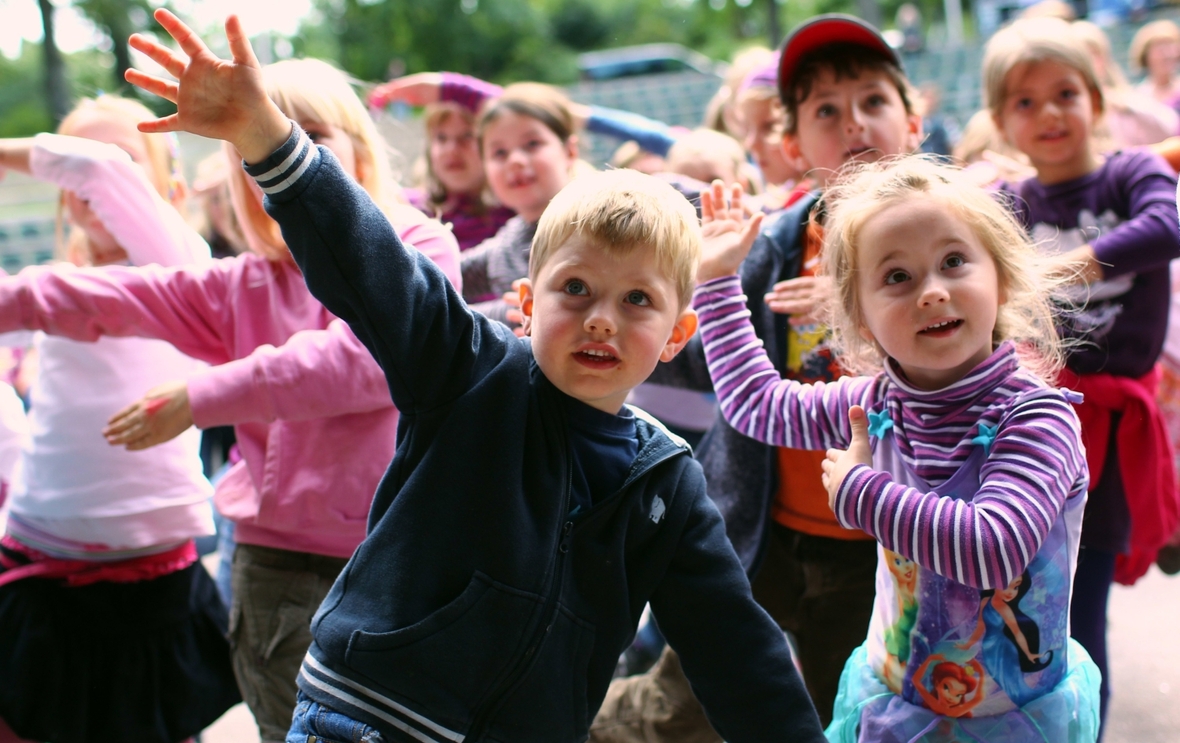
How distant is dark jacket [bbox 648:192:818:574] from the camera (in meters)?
2.19

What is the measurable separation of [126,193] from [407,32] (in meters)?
35.6

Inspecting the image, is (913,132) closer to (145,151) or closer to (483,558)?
(483,558)

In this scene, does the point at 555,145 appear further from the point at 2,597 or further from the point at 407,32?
the point at 407,32

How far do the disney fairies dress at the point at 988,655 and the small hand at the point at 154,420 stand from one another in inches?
50.2

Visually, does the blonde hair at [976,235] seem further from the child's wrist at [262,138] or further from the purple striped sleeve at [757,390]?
the child's wrist at [262,138]

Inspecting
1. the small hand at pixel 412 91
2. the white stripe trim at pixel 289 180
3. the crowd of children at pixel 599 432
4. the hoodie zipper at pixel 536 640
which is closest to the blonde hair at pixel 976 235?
the crowd of children at pixel 599 432

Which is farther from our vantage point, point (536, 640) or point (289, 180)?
point (536, 640)

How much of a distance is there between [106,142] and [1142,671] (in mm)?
3367

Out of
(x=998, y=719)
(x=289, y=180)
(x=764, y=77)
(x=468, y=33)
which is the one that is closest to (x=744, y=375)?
(x=998, y=719)

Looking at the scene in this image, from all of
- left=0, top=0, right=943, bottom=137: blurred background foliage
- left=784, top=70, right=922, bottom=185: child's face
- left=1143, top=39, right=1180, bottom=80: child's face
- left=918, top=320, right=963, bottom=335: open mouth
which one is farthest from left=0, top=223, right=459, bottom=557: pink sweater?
left=0, top=0, right=943, bottom=137: blurred background foliage

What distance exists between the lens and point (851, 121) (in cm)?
230

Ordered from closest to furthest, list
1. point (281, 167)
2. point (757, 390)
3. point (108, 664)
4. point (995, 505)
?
1. point (281, 167)
2. point (995, 505)
3. point (757, 390)
4. point (108, 664)

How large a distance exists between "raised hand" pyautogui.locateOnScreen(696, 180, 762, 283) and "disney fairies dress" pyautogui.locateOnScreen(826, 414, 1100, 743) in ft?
1.71

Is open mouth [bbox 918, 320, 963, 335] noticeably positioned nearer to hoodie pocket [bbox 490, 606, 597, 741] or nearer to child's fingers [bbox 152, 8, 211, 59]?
hoodie pocket [bbox 490, 606, 597, 741]
